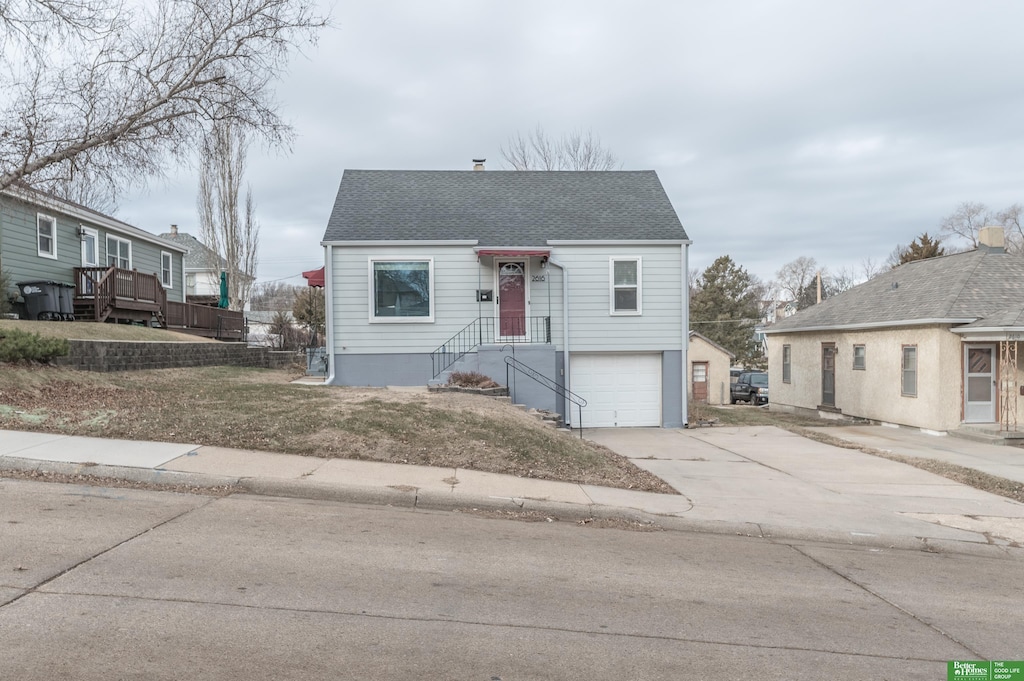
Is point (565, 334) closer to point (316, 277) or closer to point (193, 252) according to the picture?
point (316, 277)

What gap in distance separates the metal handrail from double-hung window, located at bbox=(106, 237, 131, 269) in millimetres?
12614

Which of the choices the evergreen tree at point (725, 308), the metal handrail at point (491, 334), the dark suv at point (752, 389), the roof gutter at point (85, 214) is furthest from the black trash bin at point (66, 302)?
the evergreen tree at point (725, 308)

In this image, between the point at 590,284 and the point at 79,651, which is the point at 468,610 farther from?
the point at 590,284

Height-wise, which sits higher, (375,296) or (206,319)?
(375,296)

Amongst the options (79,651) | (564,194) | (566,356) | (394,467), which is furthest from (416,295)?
(79,651)

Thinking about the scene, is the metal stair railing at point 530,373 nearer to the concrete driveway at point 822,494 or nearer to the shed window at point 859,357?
the concrete driveway at point 822,494

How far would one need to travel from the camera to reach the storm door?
23.4 m

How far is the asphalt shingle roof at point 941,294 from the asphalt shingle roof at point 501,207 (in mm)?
6738

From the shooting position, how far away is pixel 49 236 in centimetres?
1998

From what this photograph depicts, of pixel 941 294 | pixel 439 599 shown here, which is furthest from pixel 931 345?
pixel 439 599

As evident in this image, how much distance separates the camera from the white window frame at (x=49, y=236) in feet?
63.6

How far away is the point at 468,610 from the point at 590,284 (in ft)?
47.1

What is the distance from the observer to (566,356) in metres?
18.1

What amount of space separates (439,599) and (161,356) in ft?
45.3
